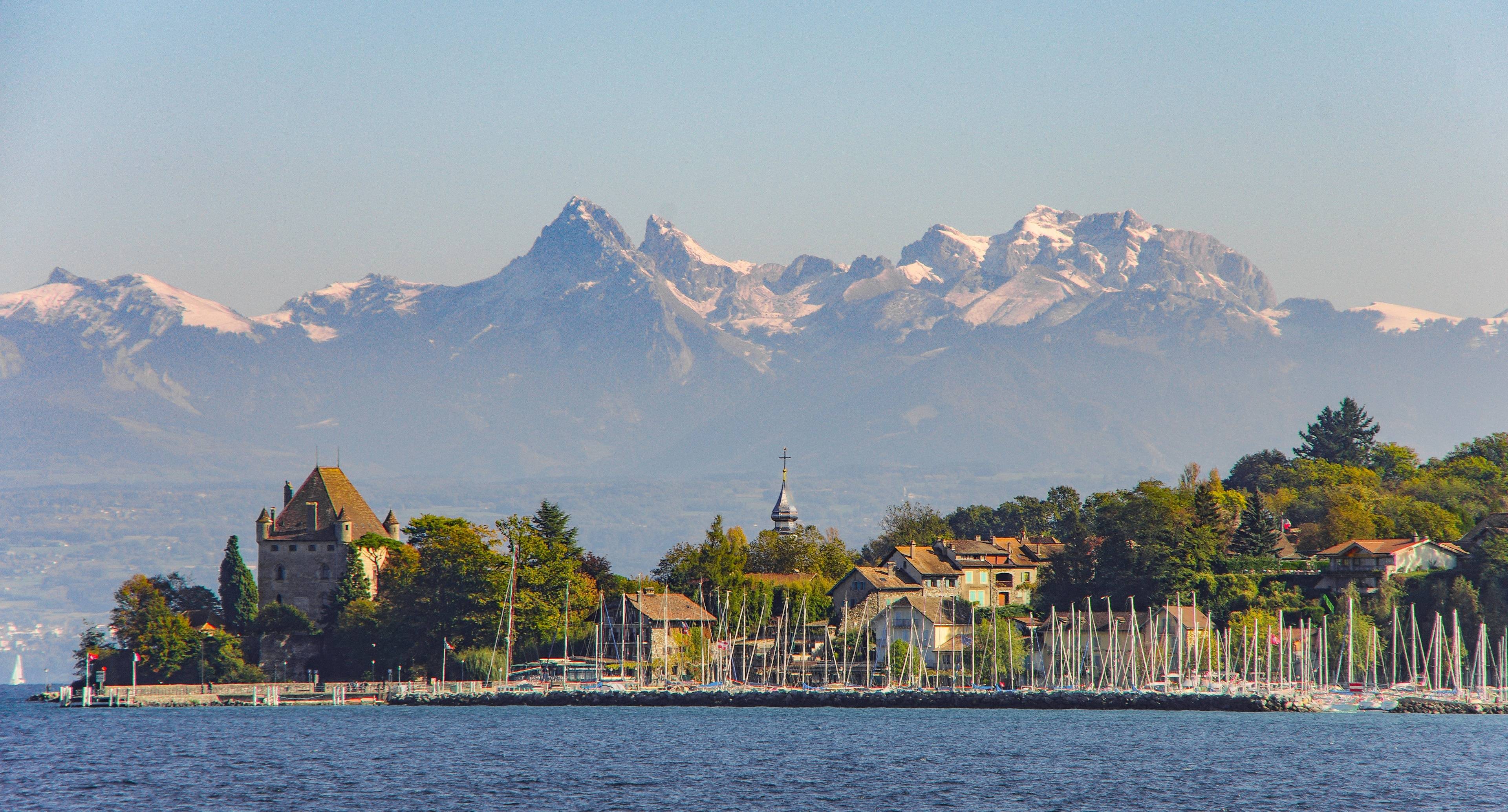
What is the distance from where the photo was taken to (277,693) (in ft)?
368

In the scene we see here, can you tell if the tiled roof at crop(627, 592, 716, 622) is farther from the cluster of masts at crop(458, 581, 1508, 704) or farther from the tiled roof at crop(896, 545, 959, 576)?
the tiled roof at crop(896, 545, 959, 576)

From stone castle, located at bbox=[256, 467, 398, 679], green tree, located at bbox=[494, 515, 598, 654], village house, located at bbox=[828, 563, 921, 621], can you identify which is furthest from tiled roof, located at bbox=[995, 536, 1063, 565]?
stone castle, located at bbox=[256, 467, 398, 679]

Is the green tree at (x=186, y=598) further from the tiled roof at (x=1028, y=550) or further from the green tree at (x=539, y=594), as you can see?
the tiled roof at (x=1028, y=550)

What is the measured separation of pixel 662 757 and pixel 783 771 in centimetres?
726

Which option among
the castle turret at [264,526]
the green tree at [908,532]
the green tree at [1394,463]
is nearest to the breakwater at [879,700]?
the castle turret at [264,526]

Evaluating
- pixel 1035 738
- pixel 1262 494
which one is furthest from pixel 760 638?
pixel 1262 494

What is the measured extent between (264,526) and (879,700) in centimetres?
4991

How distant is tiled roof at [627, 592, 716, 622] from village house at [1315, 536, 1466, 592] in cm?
4391

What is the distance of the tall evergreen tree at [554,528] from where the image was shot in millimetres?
121812

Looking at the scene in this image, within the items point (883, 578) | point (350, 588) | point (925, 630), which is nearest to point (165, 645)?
point (350, 588)

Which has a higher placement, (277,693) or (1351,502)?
(1351,502)

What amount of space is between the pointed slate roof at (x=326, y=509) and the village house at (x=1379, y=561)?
69.5 meters

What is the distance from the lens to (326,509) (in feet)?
409

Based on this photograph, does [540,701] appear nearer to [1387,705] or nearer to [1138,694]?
[1138,694]
